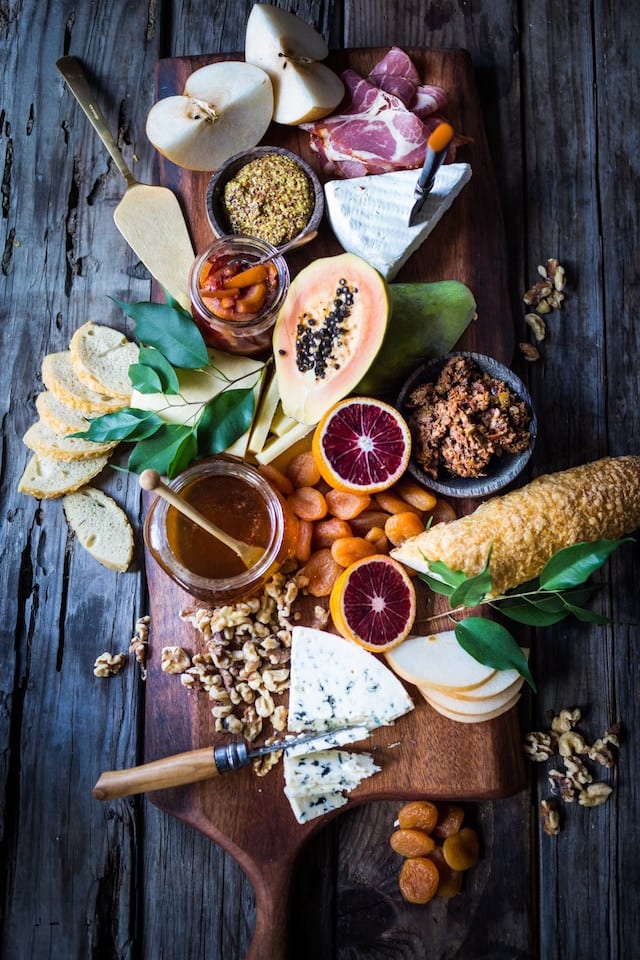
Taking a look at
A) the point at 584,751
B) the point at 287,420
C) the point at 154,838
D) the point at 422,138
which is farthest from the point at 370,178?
the point at 154,838

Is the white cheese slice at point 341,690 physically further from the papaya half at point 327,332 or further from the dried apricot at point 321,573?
the papaya half at point 327,332

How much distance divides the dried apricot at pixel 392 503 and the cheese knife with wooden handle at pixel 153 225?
701 millimetres

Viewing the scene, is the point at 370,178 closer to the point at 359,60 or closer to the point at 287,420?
the point at 359,60

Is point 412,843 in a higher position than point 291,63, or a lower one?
lower

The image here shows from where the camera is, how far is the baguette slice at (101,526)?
81.2 inches

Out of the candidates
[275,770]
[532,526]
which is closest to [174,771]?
[275,770]

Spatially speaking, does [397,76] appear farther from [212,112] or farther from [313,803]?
[313,803]

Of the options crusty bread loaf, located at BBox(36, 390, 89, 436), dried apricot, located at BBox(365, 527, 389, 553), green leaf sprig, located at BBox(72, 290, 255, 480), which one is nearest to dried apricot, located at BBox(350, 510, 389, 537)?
dried apricot, located at BBox(365, 527, 389, 553)

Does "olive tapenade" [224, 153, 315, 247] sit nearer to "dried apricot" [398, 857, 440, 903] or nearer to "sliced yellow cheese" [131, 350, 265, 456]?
"sliced yellow cheese" [131, 350, 265, 456]

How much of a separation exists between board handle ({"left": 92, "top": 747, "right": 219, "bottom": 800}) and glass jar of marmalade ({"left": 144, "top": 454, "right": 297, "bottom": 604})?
34 centimetres

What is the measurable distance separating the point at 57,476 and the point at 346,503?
0.72m

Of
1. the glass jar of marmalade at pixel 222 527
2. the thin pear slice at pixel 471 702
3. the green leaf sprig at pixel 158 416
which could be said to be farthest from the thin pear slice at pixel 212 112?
the thin pear slice at pixel 471 702

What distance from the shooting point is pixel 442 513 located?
199 cm

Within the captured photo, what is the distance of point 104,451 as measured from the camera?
6.77 feet
